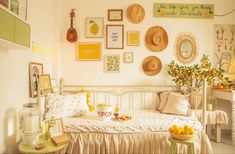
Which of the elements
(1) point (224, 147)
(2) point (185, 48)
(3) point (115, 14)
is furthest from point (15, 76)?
(1) point (224, 147)

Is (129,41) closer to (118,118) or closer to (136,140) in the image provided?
(118,118)

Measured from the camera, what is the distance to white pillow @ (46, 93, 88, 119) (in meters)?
2.45

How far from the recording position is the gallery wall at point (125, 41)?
10.8 feet

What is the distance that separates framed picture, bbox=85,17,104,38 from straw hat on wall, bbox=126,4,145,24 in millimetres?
492

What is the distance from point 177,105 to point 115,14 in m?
1.85

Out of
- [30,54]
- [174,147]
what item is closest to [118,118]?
[174,147]

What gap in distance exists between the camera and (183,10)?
3.34 metres

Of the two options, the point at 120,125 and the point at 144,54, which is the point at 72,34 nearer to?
the point at 144,54

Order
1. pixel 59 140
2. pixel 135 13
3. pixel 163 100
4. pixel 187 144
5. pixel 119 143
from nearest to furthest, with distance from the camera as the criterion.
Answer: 1. pixel 59 140
2. pixel 187 144
3. pixel 119 143
4. pixel 163 100
5. pixel 135 13

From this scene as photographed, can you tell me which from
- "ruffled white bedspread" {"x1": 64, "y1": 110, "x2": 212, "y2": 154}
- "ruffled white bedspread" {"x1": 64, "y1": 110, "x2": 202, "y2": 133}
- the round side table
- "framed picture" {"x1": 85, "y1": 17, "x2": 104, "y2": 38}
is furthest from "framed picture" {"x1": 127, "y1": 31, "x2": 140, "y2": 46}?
the round side table

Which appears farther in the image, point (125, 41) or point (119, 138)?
point (125, 41)

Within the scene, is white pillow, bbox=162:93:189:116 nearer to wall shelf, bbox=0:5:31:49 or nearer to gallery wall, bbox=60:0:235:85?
gallery wall, bbox=60:0:235:85

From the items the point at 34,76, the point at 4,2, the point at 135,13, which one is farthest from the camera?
the point at 135,13

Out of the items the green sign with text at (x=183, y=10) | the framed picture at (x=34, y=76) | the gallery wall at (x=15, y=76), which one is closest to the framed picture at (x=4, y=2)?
the gallery wall at (x=15, y=76)
